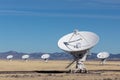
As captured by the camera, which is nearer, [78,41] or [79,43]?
[79,43]

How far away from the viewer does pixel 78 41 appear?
93062mm

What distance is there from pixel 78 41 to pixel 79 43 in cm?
105

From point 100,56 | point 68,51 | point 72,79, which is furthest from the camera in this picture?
point 100,56

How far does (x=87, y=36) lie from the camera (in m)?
92.2

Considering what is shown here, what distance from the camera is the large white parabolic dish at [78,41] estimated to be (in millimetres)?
89125

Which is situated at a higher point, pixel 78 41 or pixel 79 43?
pixel 78 41

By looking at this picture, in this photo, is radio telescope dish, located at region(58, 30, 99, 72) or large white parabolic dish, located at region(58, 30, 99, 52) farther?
radio telescope dish, located at region(58, 30, 99, 72)

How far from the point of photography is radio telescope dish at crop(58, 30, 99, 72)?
8925 cm

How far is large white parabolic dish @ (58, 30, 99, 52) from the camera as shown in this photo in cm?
8912

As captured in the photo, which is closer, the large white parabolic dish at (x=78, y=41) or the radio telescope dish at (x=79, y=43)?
the large white parabolic dish at (x=78, y=41)

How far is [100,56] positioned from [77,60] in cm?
8030

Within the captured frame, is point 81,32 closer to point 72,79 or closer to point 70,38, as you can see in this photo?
point 70,38

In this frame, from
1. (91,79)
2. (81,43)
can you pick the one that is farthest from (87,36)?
(91,79)

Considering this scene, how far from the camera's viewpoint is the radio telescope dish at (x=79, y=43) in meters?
89.2
